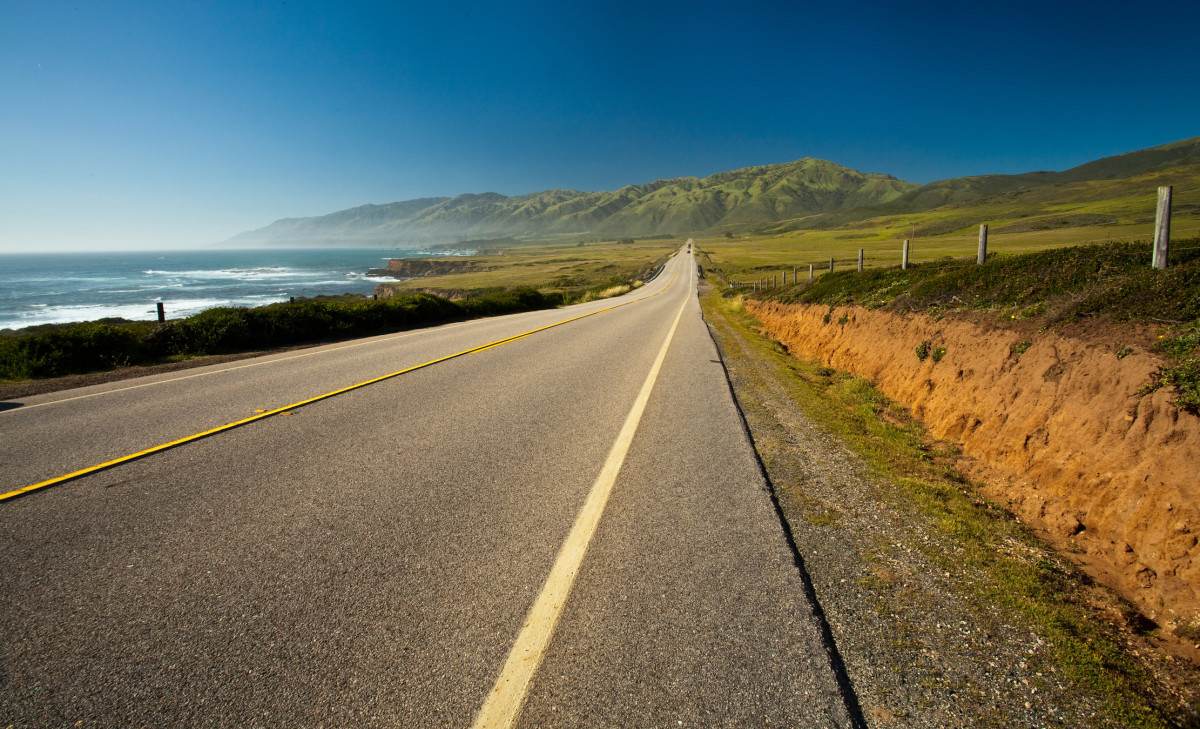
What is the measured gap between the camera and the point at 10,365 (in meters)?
9.09

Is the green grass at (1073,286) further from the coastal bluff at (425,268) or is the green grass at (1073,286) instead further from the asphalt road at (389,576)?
the coastal bluff at (425,268)

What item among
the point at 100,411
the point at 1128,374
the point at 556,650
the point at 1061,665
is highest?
the point at 1128,374

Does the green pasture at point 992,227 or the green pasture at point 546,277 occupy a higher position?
the green pasture at point 992,227

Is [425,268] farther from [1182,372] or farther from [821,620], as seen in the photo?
[821,620]

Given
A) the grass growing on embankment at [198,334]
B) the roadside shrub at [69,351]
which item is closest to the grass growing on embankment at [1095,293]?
the grass growing on embankment at [198,334]

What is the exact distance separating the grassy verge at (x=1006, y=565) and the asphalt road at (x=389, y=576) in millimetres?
1175

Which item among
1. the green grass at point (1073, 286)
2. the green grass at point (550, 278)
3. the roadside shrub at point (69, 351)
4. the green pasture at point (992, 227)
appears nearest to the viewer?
the green grass at point (1073, 286)

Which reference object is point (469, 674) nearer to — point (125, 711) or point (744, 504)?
point (125, 711)

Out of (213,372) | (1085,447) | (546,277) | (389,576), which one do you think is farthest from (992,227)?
(389,576)

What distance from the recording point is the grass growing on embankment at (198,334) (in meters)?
9.49

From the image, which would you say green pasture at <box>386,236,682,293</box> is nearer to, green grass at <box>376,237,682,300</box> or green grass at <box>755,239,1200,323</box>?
green grass at <box>376,237,682,300</box>

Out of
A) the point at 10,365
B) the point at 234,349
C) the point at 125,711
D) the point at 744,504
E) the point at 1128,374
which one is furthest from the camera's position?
the point at 234,349

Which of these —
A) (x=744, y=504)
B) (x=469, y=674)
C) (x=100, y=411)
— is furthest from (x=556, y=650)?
(x=100, y=411)

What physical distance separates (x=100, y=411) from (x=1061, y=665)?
31.2 feet
